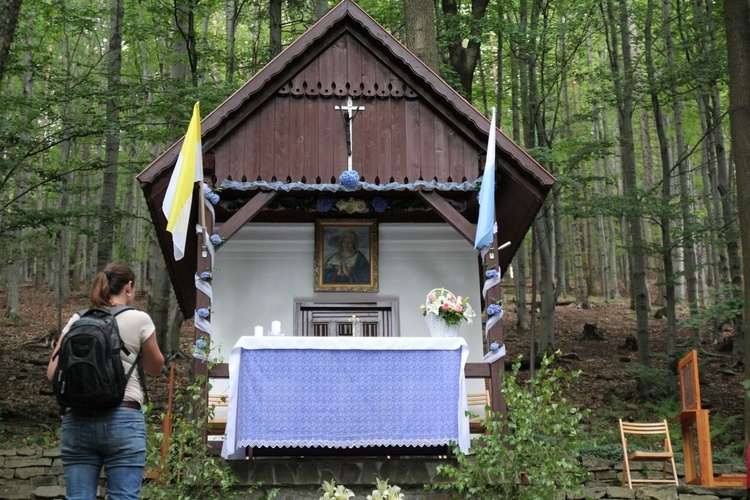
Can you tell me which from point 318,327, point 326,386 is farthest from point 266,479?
point 318,327

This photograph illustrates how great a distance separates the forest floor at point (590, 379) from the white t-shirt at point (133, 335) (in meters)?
9.39

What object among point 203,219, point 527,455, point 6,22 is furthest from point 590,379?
point 6,22

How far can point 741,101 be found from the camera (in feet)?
38.4

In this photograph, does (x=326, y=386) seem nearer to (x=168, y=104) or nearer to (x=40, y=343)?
(x=168, y=104)

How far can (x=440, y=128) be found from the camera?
10.4 meters

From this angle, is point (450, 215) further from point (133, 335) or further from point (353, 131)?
point (133, 335)

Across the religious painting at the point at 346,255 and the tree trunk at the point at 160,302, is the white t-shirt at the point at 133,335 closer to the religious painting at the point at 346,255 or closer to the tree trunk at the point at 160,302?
the religious painting at the point at 346,255

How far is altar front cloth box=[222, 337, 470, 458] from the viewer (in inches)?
346

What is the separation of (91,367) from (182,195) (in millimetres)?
4159

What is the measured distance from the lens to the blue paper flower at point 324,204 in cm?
1105

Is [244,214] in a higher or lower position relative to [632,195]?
lower

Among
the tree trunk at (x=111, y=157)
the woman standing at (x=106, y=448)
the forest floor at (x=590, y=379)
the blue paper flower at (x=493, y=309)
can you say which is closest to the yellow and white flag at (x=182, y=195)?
the blue paper flower at (x=493, y=309)

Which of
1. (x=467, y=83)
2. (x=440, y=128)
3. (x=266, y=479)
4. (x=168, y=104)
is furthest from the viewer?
(x=467, y=83)

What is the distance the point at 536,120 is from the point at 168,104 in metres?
8.94
